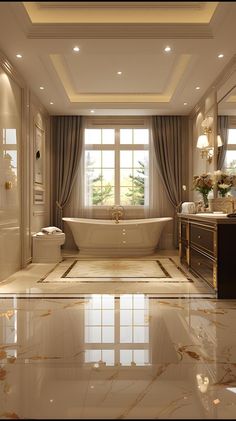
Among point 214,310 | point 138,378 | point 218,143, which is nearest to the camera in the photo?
point 138,378

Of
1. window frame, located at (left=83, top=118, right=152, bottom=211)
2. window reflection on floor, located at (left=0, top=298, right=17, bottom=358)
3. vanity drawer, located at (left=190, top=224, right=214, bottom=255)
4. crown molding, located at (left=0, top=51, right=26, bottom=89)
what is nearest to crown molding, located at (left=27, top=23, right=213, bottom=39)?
crown molding, located at (left=0, top=51, right=26, bottom=89)

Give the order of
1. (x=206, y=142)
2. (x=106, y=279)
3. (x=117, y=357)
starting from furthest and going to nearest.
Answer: (x=206, y=142), (x=106, y=279), (x=117, y=357)

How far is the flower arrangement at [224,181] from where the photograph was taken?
15.0 feet

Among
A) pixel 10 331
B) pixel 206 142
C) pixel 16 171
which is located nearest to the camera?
pixel 10 331

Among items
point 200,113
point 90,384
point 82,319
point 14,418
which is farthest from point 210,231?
point 200,113

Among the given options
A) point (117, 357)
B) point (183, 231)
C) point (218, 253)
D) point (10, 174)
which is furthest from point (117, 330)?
point (183, 231)

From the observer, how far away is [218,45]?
3.91 m

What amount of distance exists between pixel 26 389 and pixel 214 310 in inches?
71.0

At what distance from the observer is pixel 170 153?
700cm

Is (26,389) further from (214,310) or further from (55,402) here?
(214,310)

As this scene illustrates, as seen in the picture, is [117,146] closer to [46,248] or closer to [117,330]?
[46,248]

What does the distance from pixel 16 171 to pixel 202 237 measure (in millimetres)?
2558

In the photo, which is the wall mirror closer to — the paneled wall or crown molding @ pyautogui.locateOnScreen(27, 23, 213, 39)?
crown molding @ pyautogui.locateOnScreen(27, 23, 213, 39)

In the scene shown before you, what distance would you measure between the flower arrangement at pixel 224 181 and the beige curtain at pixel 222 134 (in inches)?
7.4
